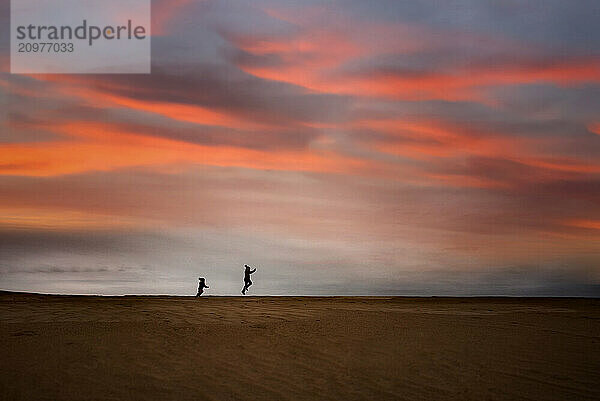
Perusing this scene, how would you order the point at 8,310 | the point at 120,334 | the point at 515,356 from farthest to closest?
the point at 8,310, the point at 120,334, the point at 515,356

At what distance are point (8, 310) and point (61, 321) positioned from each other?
3600 mm

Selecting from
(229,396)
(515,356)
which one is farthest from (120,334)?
(515,356)

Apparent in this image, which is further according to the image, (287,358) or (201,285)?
(201,285)

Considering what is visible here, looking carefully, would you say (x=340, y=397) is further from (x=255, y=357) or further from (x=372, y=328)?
(x=372, y=328)

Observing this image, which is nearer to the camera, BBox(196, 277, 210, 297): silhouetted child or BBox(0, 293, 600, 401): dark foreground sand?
BBox(0, 293, 600, 401): dark foreground sand

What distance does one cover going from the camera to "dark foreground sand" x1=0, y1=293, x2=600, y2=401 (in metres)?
8.09

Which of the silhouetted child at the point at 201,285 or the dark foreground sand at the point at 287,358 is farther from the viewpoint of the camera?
the silhouetted child at the point at 201,285

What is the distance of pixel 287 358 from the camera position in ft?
32.5

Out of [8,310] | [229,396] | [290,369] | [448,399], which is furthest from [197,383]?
[8,310]

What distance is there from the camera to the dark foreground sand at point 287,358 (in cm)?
809

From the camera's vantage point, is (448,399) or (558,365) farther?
(558,365)

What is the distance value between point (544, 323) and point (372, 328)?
5.46 m

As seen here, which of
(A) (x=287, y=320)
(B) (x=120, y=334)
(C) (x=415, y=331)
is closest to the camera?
(B) (x=120, y=334)

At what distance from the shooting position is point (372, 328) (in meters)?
13.6
